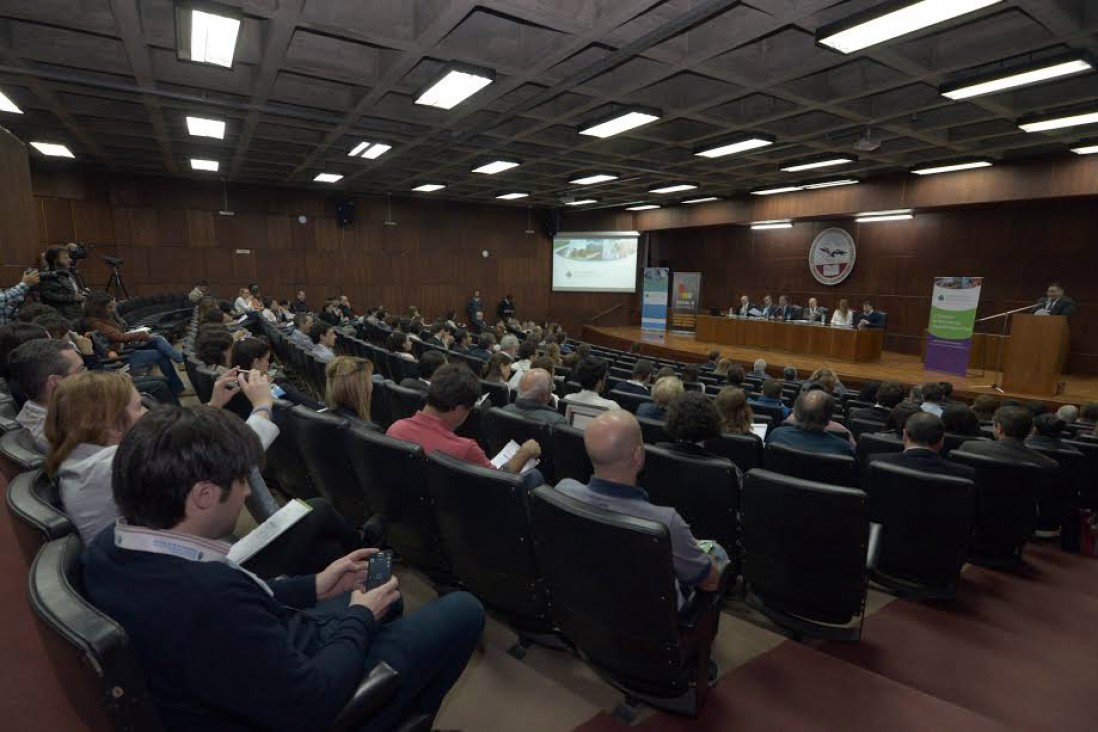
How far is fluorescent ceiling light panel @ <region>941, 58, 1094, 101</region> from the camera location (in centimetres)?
469

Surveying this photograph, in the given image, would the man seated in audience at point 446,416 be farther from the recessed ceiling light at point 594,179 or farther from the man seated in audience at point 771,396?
the recessed ceiling light at point 594,179

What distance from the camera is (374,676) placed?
117 cm

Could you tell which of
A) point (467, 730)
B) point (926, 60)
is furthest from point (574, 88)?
point (467, 730)

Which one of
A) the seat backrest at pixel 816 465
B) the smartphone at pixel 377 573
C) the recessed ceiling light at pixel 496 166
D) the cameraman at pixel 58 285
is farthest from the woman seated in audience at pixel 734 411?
the recessed ceiling light at pixel 496 166

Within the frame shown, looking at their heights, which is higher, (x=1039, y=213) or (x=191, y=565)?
(x=1039, y=213)

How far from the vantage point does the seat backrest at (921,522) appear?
241 centimetres

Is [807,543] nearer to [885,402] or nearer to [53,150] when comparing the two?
[885,402]

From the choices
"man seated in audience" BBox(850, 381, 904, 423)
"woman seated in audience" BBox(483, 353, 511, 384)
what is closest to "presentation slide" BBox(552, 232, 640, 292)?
"woman seated in audience" BBox(483, 353, 511, 384)

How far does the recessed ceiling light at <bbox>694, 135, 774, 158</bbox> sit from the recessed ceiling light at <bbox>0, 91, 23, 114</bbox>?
855cm

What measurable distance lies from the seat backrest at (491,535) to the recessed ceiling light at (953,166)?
33.8 ft

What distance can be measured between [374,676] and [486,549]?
806mm

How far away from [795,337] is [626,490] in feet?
36.1

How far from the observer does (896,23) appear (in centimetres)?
406

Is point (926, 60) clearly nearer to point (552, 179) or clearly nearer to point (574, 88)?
point (574, 88)
